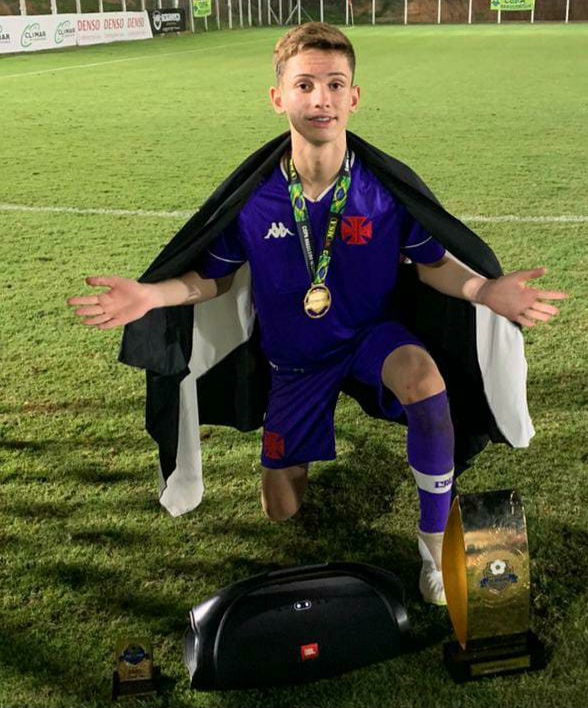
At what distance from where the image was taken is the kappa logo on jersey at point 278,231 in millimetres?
2900

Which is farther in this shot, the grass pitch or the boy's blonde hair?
the boy's blonde hair

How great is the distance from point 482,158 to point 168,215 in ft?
13.4

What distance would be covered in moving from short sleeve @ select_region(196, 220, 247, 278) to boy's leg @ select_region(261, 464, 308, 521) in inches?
28.1

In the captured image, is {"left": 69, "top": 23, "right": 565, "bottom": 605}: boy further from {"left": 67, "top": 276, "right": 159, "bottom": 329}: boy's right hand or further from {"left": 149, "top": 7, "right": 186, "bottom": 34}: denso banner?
{"left": 149, "top": 7, "right": 186, "bottom": 34}: denso banner

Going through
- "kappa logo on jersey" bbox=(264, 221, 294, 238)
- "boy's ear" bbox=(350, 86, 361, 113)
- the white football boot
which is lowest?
the white football boot

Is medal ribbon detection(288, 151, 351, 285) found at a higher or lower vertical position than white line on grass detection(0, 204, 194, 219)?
higher

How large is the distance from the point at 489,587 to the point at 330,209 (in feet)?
3.91

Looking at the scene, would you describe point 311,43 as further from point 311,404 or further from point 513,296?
point 311,404

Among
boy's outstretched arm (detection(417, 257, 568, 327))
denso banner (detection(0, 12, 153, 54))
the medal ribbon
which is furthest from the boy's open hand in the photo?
denso banner (detection(0, 12, 153, 54))

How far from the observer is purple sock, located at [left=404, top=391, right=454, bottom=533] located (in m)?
2.74

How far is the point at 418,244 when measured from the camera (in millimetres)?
2939

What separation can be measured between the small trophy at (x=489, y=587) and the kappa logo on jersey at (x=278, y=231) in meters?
1.00

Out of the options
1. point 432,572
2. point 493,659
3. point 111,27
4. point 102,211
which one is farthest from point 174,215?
point 111,27

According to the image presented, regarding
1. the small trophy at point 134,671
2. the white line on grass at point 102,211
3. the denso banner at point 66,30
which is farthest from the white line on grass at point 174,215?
the denso banner at point 66,30
